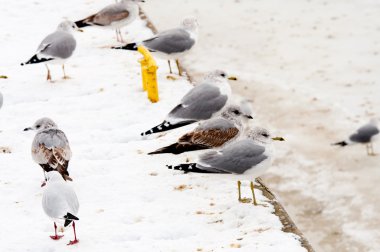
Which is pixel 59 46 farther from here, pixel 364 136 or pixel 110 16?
pixel 364 136

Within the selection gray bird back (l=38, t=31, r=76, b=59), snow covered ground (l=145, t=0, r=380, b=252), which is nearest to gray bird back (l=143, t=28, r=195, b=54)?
gray bird back (l=38, t=31, r=76, b=59)

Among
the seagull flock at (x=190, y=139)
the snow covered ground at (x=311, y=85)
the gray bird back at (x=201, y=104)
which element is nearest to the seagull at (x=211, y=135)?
the seagull flock at (x=190, y=139)

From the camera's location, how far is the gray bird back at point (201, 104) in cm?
762

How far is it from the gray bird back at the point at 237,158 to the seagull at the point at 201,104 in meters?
1.40

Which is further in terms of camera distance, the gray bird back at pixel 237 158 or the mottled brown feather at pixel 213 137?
the mottled brown feather at pixel 213 137

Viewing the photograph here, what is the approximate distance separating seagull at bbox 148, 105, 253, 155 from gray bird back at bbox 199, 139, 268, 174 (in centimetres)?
63

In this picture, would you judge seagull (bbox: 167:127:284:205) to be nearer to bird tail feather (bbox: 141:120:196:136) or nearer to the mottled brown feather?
the mottled brown feather

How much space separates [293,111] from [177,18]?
5.66 meters

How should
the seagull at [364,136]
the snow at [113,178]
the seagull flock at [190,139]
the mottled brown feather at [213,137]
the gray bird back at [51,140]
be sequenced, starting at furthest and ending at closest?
1. the seagull at [364,136]
2. the mottled brown feather at [213,137]
3. the gray bird back at [51,140]
4. the snow at [113,178]
5. the seagull flock at [190,139]

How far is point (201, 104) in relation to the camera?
7.68 meters

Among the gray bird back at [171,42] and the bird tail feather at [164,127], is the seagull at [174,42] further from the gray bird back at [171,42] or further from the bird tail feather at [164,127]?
the bird tail feather at [164,127]

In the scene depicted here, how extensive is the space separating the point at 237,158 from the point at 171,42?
149 inches

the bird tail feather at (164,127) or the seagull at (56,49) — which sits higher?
the seagull at (56,49)

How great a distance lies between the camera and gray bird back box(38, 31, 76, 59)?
9250 millimetres
